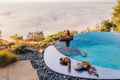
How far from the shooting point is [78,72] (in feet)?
28.9

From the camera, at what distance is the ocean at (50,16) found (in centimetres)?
1975

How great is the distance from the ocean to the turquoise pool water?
21.2 ft

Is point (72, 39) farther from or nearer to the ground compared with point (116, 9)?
nearer to the ground

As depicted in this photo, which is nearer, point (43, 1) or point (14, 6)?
point (14, 6)

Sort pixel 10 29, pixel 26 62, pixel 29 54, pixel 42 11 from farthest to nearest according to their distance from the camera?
pixel 42 11, pixel 10 29, pixel 29 54, pixel 26 62

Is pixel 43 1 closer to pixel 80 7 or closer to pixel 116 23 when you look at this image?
pixel 80 7

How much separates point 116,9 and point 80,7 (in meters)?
8.37

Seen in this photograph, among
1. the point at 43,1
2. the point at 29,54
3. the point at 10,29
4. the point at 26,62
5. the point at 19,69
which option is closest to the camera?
the point at 19,69

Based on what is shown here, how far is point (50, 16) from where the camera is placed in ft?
72.9

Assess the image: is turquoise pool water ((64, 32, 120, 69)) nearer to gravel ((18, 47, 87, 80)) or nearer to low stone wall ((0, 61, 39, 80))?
gravel ((18, 47, 87, 80))

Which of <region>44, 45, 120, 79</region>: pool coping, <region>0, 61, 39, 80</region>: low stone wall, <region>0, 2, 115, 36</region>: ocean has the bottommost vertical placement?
<region>0, 61, 39, 80</region>: low stone wall

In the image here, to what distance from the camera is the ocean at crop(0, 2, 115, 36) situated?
64.8ft

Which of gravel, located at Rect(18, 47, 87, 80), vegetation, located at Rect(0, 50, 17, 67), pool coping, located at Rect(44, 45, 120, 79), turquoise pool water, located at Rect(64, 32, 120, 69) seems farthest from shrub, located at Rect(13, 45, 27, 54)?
pool coping, located at Rect(44, 45, 120, 79)

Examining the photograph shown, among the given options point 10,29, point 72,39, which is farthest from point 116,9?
point 10,29
